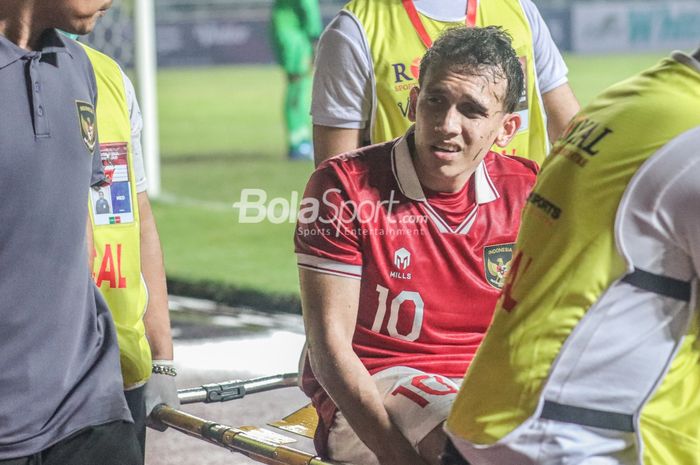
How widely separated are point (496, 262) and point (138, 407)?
0.90 m

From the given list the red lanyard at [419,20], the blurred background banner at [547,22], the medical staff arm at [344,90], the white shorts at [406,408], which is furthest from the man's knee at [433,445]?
the blurred background banner at [547,22]

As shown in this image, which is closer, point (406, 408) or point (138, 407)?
point (406, 408)

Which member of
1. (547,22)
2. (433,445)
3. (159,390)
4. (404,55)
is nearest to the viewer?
(433,445)

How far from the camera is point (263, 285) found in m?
8.87

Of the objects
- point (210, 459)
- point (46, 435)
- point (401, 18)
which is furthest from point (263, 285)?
point (46, 435)

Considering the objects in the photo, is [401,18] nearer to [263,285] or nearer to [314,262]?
[314,262]

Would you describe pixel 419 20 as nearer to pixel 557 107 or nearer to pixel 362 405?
pixel 557 107

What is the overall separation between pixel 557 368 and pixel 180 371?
15.6ft

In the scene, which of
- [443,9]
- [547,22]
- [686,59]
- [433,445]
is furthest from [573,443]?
[547,22]

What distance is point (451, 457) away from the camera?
226cm

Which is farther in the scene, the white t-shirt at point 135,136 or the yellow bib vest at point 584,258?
the white t-shirt at point 135,136

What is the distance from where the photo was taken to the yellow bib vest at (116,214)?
329cm

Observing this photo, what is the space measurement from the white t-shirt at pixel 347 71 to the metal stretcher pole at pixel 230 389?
0.84 metres

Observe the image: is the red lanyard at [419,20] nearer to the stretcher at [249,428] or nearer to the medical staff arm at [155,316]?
the medical staff arm at [155,316]
